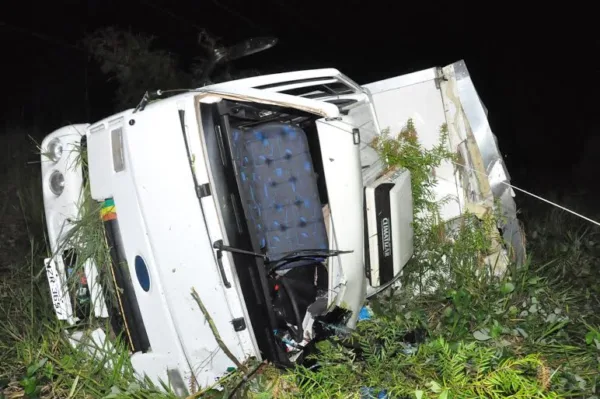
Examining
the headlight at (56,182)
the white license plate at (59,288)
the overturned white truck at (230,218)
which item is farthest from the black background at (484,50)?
the white license plate at (59,288)

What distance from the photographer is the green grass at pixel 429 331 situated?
9.75ft

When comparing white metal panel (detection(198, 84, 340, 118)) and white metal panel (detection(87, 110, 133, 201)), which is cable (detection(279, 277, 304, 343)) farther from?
white metal panel (detection(87, 110, 133, 201))

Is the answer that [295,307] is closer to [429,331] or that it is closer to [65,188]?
[429,331]

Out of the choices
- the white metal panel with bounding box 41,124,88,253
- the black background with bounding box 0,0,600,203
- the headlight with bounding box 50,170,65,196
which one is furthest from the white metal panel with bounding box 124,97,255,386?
the black background with bounding box 0,0,600,203

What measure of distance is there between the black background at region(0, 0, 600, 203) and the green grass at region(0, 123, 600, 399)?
1.63m

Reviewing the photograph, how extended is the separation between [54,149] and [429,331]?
2835 mm

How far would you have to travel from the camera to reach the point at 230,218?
3.09m

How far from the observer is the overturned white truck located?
121 inches

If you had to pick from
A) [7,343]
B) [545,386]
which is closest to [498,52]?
[545,386]

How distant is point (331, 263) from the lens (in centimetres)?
360

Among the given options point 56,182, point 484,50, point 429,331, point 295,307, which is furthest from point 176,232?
point 484,50

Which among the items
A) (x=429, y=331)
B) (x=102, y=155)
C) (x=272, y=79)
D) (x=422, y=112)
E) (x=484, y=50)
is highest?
(x=484, y=50)

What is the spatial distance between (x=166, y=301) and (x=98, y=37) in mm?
3515

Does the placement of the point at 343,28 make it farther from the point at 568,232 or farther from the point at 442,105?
the point at 568,232
